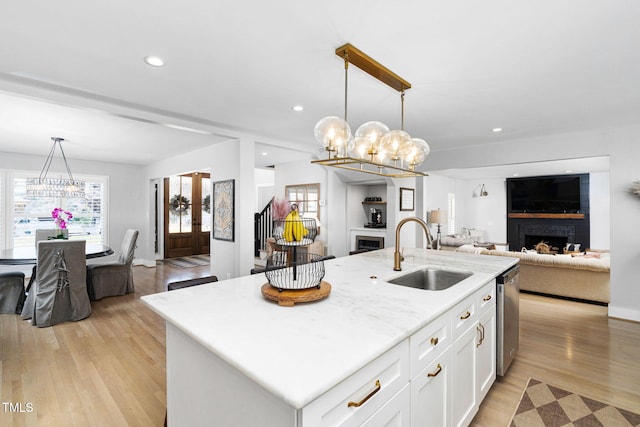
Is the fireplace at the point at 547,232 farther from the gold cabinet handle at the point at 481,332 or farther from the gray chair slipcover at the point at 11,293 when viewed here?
the gray chair slipcover at the point at 11,293

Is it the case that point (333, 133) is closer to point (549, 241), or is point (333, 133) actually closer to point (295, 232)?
point (295, 232)

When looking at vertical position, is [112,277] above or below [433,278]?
below

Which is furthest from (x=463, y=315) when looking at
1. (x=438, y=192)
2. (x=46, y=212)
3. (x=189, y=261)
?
(x=46, y=212)

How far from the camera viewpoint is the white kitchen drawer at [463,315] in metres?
1.62

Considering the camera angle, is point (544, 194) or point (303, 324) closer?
point (303, 324)

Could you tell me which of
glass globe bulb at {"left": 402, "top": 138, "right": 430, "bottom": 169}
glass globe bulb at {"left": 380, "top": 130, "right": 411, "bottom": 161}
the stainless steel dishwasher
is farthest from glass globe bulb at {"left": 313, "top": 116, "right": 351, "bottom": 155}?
the stainless steel dishwasher

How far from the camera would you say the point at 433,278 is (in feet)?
8.25

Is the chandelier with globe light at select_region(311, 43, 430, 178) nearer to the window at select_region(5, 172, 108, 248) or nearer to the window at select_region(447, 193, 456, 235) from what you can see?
the window at select_region(5, 172, 108, 248)

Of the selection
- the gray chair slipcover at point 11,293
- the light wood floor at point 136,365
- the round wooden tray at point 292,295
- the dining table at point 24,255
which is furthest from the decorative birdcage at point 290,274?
the gray chair slipcover at point 11,293

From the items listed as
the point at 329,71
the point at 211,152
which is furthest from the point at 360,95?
the point at 211,152

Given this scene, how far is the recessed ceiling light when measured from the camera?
2224 millimetres

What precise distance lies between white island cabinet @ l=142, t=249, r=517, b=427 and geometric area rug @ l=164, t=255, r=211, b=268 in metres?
6.08

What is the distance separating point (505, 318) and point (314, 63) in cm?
241

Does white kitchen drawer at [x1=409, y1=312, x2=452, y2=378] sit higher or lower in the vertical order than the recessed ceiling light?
lower
